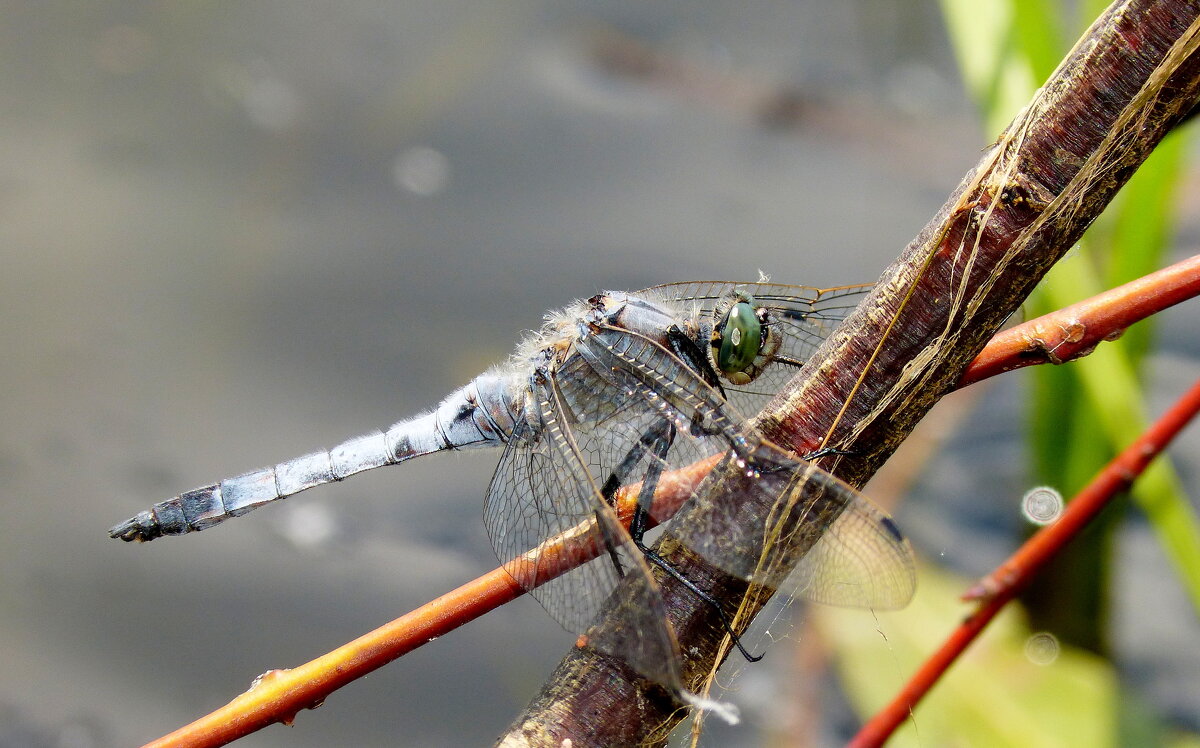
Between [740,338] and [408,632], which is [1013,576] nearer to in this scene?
[740,338]

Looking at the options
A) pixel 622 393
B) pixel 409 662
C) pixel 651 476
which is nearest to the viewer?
pixel 651 476

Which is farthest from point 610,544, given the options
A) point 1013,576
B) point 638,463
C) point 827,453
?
point 1013,576

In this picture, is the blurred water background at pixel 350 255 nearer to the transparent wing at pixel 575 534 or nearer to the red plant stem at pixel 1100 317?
the transparent wing at pixel 575 534

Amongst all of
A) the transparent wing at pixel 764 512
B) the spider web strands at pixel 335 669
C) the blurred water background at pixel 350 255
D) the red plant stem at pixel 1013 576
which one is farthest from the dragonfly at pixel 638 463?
the blurred water background at pixel 350 255

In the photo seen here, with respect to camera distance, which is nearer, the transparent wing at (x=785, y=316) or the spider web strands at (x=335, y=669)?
the spider web strands at (x=335, y=669)

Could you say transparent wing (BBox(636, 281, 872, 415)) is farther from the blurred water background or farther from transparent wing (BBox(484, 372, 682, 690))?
the blurred water background

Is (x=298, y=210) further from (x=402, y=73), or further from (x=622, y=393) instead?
(x=622, y=393)

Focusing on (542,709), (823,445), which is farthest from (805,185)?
(542,709)

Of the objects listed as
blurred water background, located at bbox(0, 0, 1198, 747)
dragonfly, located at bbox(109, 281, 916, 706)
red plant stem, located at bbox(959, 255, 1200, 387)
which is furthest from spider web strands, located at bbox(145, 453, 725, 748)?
blurred water background, located at bbox(0, 0, 1198, 747)
